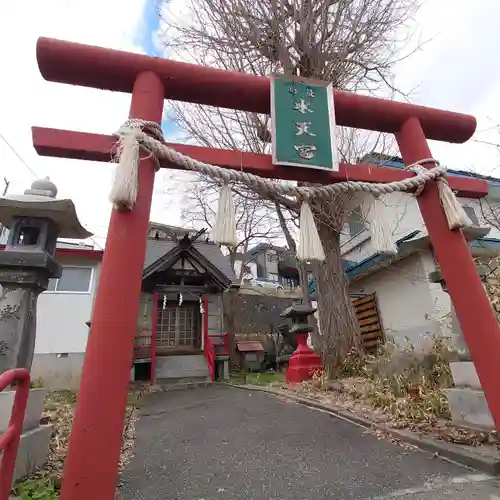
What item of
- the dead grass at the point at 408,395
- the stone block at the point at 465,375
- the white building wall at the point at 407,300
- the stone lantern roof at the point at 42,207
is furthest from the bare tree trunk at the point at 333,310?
the stone lantern roof at the point at 42,207

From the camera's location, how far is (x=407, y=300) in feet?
25.9

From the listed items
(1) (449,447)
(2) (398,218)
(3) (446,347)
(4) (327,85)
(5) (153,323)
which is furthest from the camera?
Result: (5) (153,323)

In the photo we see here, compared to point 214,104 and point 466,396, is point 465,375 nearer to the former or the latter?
point 466,396

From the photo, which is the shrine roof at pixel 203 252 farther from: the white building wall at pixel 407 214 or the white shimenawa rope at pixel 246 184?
the white shimenawa rope at pixel 246 184

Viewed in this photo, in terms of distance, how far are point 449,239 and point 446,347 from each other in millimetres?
2906

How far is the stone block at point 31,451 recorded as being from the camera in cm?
261

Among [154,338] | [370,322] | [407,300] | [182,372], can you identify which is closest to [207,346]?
[182,372]

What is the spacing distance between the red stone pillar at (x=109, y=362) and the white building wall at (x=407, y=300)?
6582 millimetres

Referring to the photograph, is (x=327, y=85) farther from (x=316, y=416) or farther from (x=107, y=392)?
(x=316, y=416)

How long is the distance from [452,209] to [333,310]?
15.8 ft

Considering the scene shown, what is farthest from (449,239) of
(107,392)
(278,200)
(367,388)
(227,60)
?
(227,60)

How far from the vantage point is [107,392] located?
1.58 meters

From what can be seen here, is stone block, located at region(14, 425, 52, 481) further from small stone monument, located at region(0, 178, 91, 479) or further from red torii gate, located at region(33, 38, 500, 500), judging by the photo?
red torii gate, located at region(33, 38, 500, 500)

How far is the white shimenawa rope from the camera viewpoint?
1.93 meters
